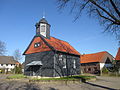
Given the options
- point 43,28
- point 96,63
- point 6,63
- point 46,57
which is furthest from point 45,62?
point 6,63

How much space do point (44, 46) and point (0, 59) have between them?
41482mm

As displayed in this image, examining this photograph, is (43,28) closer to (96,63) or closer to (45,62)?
(45,62)

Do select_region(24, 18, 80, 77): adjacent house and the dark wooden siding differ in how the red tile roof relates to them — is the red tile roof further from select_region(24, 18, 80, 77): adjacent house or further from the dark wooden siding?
the dark wooden siding

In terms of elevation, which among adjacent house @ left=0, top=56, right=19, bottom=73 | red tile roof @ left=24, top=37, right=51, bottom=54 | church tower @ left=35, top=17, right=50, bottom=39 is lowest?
adjacent house @ left=0, top=56, right=19, bottom=73

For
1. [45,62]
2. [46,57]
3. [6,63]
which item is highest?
[46,57]

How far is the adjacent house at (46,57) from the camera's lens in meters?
19.9

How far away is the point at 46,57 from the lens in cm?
2059

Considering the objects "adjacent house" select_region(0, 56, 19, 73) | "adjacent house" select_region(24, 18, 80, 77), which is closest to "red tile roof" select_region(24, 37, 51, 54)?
"adjacent house" select_region(24, 18, 80, 77)

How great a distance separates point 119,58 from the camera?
30.4m

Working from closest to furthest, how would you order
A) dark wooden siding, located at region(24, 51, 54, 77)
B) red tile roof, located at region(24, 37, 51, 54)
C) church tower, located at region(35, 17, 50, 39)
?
dark wooden siding, located at region(24, 51, 54, 77) → red tile roof, located at region(24, 37, 51, 54) → church tower, located at region(35, 17, 50, 39)

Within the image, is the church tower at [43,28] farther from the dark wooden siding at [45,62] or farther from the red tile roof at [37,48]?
the dark wooden siding at [45,62]

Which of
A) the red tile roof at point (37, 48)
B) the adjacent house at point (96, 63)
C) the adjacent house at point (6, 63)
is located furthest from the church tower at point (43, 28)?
the adjacent house at point (6, 63)

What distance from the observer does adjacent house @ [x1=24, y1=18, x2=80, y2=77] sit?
19.9 metres

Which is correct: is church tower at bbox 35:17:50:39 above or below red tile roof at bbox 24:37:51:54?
above
